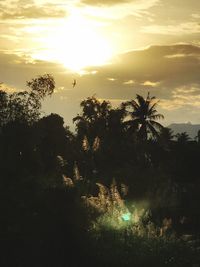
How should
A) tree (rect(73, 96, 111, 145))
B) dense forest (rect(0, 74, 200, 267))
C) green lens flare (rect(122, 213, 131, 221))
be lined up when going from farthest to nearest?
1. tree (rect(73, 96, 111, 145))
2. green lens flare (rect(122, 213, 131, 221))
3. dense forest (rect(0, 74, 200, 267))

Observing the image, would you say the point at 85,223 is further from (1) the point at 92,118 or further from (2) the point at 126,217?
(1) the point at 92,118

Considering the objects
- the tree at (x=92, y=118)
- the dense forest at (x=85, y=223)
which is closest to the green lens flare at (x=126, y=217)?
the dense forest at (x=85, y=223)

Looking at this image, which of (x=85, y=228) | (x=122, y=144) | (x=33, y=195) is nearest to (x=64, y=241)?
(x=85, y=228)

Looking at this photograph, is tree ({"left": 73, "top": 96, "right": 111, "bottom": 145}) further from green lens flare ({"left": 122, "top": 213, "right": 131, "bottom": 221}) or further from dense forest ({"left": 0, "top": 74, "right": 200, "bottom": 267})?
green lens flare ({"left": 122, "top": 213, "right": 131, "bottom": 221})

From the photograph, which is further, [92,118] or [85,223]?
[92,118]

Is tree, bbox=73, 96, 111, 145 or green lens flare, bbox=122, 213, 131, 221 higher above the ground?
tree, bbox=73, 96, 111, 145

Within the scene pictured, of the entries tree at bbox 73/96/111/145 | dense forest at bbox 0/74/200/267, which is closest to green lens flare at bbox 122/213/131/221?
dense forest at bbox 0/74/200/267

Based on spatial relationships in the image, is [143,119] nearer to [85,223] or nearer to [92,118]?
[92,118]

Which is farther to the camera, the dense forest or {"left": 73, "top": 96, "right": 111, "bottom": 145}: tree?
{"left": 73, "top": 96, "right": 111, "bottom": 145}: tree

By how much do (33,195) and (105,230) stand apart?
4.70 meters

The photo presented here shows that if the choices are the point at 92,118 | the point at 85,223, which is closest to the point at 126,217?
the point at 85,223

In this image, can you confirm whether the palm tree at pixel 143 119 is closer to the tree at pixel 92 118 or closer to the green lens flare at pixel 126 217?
the tree at pixel 92 118

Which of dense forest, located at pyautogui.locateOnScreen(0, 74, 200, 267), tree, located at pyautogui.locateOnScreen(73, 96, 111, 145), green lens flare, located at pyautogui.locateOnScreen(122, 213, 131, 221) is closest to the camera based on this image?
dense forest, located at pyautogui.locateOnScreen(0, 74, 200, 267)

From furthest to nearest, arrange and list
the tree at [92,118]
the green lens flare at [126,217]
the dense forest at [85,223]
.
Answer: the tree at [92,118]
the green lens flare at [126,217]
the dense forest at [85,223]
